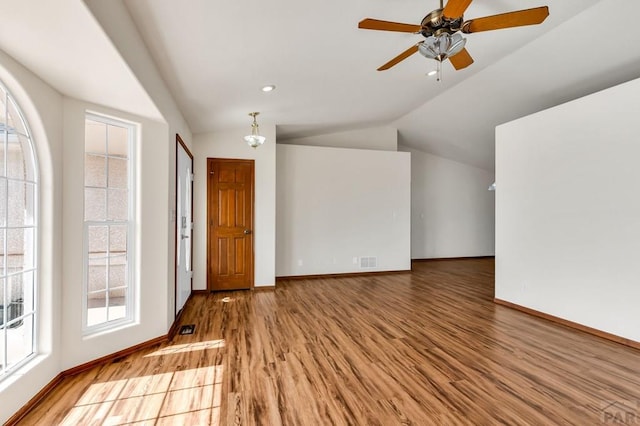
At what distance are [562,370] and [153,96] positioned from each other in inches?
161

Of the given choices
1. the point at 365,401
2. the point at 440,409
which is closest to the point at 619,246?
the point at 440,409

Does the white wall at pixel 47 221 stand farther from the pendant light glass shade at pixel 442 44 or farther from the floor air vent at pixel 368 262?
the floor air vent at pixel 368 262

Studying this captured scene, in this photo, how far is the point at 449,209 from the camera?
27.7 ft

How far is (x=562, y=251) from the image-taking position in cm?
363

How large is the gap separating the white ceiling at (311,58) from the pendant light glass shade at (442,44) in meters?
0.53

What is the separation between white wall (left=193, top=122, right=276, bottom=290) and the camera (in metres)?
4.94

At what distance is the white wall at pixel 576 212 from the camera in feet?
9.97

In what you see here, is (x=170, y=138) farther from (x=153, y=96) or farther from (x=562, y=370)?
(x=562, y=370)

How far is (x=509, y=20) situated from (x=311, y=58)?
1688 mm

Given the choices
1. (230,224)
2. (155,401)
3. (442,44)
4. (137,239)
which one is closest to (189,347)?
(155,401)

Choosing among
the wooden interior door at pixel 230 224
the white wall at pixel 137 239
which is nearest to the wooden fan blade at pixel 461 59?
the white wall at pixel 137 239

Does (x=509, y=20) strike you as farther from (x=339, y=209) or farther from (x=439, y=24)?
(x=339, y=209)

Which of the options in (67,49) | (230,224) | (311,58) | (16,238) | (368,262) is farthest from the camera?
(368,262)

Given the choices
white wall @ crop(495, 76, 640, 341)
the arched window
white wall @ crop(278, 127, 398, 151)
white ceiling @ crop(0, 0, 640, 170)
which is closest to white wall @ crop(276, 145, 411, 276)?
white wall @ crop(278, 127, 398, 151)
